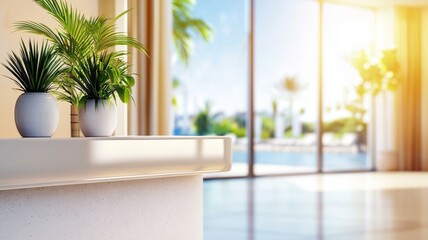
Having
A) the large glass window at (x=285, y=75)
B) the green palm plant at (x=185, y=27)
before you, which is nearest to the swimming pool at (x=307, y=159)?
the large glass window at (x=285, y=75)

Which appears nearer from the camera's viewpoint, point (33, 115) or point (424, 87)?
point (33, 115)

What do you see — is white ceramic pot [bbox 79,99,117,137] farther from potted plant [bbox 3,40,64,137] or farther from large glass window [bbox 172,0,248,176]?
large glass window [bbox 172,0,248,176]

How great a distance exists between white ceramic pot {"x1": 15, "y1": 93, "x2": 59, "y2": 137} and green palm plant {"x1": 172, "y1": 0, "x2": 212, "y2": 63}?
27.9 feet

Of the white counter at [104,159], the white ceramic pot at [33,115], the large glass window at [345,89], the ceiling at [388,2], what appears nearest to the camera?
the white counter at [104,159]

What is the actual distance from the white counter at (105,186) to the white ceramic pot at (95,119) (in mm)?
237

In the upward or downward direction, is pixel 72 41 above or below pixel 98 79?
above

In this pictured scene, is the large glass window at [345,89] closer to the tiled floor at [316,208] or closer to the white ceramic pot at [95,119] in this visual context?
the tiled floor at [316,208]

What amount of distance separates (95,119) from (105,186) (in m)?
0.31

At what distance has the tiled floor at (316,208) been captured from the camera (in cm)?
423

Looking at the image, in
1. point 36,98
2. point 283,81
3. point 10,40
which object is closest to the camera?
point 36,98

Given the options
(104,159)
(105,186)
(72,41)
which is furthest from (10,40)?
(104,159)

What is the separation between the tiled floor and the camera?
423cm

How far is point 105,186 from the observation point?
2.75 m

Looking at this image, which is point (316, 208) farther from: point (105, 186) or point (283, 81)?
point (283, 81)
